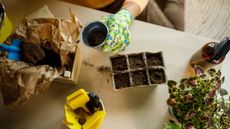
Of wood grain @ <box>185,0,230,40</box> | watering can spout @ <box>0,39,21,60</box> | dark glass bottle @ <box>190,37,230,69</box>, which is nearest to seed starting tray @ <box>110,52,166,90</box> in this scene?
dark glass bottle @ <box>190,37,230,69</box>

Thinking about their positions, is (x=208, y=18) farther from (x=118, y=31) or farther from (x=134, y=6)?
(x=118, y=31)

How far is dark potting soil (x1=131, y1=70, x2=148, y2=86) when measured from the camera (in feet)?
2.87

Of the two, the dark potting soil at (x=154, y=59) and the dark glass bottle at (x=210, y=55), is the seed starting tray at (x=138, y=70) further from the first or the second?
the dark glass bottle at (x=210, y=55)

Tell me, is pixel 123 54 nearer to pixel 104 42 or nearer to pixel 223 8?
pixel 104 42

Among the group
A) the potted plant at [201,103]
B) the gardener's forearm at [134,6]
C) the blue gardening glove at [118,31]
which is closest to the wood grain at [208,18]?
the gardener's forearm at [134,6]

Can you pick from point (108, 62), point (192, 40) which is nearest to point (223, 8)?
point (192, 40)

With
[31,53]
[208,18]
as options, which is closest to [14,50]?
[31,53]

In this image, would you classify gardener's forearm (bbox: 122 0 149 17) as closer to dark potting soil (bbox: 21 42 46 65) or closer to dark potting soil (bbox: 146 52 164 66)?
dark potting soil (bbox: 146 52 164 66)

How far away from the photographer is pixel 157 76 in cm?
88

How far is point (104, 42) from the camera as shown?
851 mm

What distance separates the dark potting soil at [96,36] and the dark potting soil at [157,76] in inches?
6.7

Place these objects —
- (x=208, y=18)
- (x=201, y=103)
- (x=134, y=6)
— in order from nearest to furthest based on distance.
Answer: (x=201, y=103), (x=134, y=6), (x=208, y=18)

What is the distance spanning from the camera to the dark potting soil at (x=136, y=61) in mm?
894

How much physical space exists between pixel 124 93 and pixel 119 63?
0.10 metres
